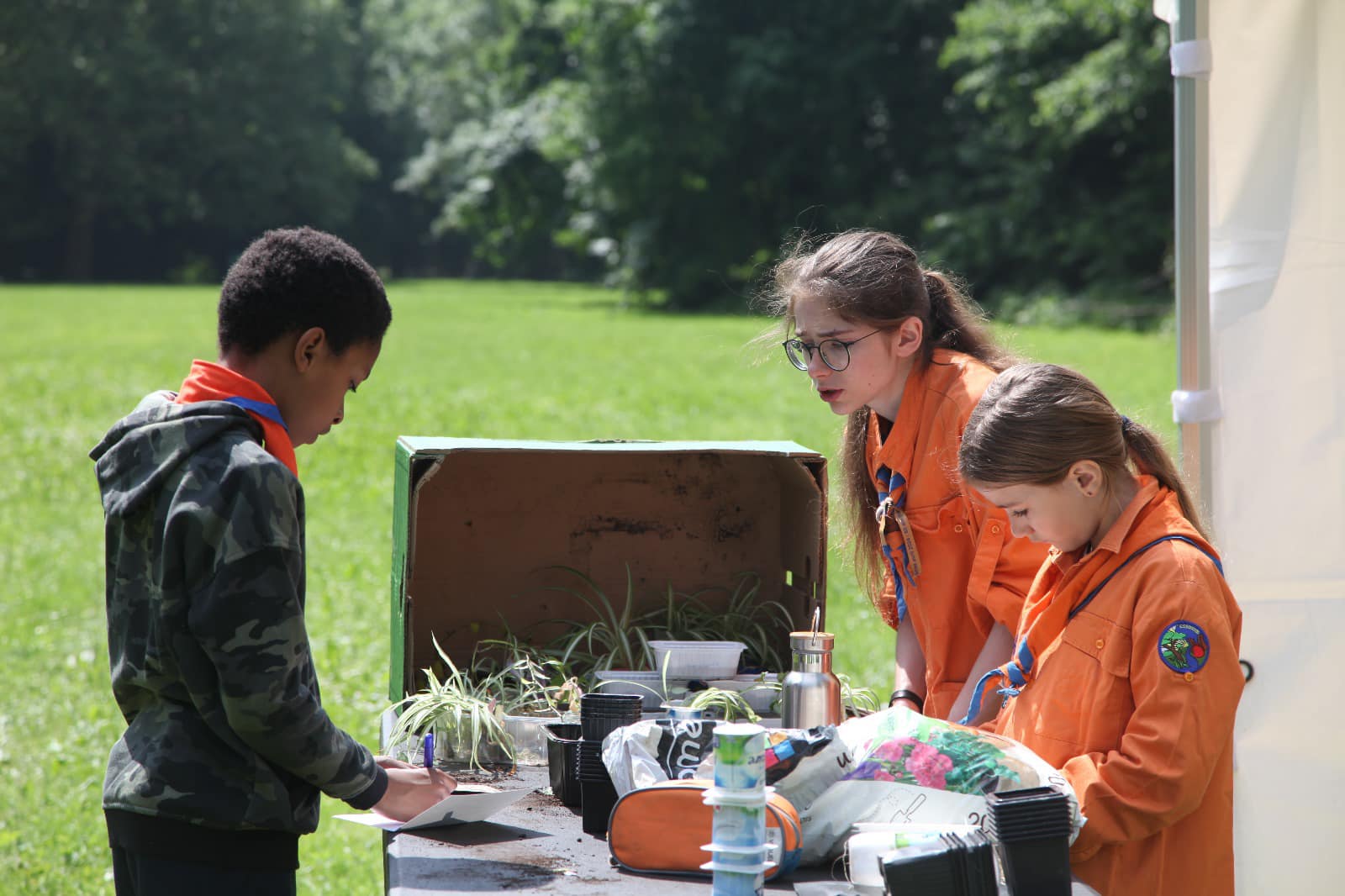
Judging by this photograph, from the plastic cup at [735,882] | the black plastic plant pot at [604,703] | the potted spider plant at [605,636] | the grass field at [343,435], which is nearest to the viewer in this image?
the plastic cup at [735,882]

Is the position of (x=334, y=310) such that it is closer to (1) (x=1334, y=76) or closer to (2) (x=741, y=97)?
(1) (x=1334, y=76)

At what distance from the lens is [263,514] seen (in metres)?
1.99

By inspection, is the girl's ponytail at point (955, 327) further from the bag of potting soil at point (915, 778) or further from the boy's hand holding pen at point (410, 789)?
the boy's hand holding pen at point (410, 789)

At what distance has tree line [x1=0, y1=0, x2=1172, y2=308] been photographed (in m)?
26.1

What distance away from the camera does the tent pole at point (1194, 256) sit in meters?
3.17

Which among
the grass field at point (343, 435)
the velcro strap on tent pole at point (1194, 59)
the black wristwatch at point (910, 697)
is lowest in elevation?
the grass field at point (343, 435)

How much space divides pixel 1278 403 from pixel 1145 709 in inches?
54.2

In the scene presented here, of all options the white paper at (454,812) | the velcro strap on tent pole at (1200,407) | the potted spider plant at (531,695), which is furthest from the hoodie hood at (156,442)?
the velcro strap on tent pole at (1200,407)

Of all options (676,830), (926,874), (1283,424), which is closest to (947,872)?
(926,874)

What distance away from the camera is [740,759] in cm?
177

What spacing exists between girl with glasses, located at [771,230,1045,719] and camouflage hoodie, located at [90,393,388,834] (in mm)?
1232

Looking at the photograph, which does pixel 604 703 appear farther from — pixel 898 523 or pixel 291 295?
pixel 291 295

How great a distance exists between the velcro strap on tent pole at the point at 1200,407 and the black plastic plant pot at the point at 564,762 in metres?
1.63

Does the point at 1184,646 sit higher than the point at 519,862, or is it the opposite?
the point at 1184,646
